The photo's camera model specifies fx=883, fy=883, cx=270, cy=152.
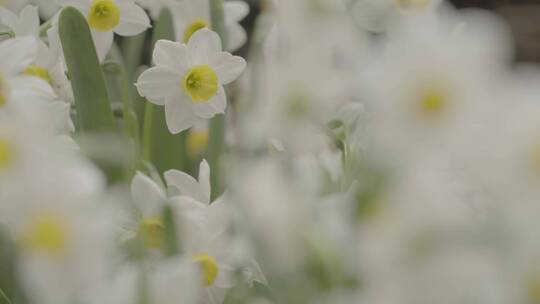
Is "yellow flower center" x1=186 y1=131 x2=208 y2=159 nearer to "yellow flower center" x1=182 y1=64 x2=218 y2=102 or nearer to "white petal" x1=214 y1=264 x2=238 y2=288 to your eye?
"yellow flower center" x1=182 y1=64 x2=218 y2=102

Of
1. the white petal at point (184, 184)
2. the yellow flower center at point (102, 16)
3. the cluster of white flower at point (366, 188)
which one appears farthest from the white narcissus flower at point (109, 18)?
the cluster of white flower at point (366, 188)

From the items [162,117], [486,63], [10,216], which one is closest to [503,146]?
[486,63]

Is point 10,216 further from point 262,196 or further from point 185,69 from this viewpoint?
point 185,69

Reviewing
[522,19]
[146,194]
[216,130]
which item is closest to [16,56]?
[146,194]

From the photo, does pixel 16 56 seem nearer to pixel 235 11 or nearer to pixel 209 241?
pixel 209 241

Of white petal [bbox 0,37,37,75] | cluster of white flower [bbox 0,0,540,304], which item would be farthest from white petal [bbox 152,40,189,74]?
cluster of white flower [bbox 0,0,540,304]

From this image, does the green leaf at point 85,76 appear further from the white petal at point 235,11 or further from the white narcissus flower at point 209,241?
the white petal at point 235,11
